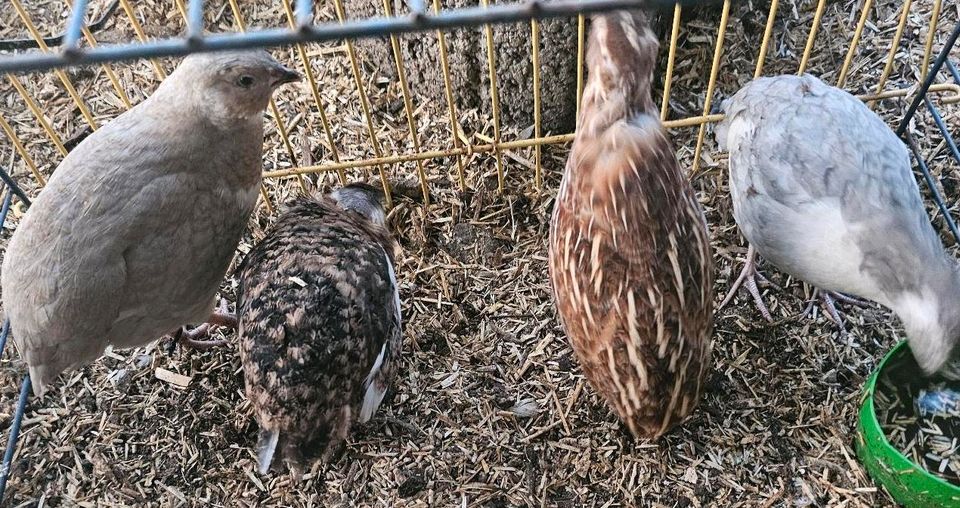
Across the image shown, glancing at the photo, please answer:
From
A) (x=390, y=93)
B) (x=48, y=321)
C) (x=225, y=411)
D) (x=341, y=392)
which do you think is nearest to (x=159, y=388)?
(x=225, y=411)

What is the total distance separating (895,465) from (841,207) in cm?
97

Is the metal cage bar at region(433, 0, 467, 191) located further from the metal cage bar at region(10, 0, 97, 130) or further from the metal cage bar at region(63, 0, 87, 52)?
the metal cage bar at region(63, 0, 87, 52)

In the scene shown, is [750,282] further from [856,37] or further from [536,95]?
[536,95]

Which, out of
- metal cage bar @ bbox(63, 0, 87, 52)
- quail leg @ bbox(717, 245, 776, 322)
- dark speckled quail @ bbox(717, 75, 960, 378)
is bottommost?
quail leg @ bbox(717, 245, 776, 322)

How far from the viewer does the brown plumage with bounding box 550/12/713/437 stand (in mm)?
2547

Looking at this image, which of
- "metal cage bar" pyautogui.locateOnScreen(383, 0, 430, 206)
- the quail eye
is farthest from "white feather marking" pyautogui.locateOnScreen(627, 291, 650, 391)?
the quail eye

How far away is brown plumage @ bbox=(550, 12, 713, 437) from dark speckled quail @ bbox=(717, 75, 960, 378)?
477 mm

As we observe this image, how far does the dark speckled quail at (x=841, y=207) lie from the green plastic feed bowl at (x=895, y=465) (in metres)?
0.22

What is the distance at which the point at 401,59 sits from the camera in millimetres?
3527

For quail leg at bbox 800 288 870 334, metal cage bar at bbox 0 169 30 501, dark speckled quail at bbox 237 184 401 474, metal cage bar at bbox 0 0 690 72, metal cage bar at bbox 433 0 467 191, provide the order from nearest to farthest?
metal cage bar at bbox 0 0 690 72 → dark speckled quail at bbox 237 184 401 474 → metal cage bar at bbox 0 169 30 501 → metal cage bar at bbox 433 0 467 191 → quail leg at bbox 800 288 870 334

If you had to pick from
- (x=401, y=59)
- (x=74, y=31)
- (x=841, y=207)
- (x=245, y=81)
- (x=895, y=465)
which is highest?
(x=74, y=31)

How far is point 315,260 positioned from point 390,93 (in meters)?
1.52

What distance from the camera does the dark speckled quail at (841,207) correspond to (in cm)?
269

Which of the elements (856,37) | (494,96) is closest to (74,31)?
(494,96)
